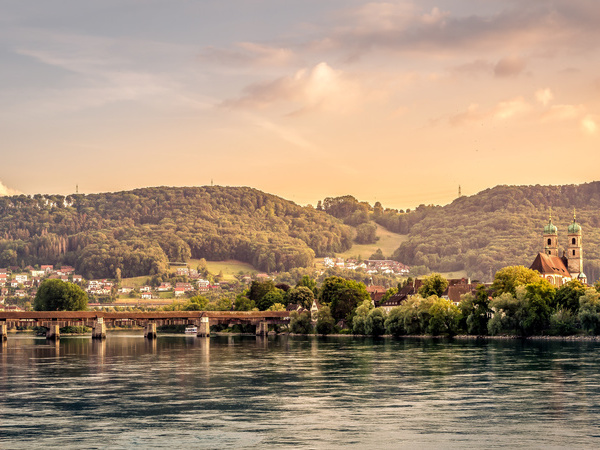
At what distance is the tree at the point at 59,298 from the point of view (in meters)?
194

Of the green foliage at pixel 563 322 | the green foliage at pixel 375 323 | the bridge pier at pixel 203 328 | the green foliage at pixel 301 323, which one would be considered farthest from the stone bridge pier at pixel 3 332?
the green foliage at pixel 563 322

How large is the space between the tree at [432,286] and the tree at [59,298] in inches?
3303

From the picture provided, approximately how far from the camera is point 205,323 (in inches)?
6339

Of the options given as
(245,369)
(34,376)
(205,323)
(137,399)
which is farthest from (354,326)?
(137,399)

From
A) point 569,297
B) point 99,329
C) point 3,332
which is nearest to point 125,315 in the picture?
point 99,329

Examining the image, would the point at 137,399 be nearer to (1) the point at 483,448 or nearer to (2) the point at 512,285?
(1) the point at 483,448

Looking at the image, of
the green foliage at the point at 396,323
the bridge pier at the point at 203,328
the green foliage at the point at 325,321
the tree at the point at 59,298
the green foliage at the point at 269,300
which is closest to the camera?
the green foliage at the point at 396,323

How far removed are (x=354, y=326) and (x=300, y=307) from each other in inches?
1487

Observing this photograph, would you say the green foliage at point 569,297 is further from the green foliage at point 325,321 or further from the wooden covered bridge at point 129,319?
the wooden covered bridge at point 129,319

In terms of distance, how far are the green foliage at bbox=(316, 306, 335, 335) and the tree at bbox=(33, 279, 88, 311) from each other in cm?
6821

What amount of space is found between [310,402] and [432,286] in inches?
3860

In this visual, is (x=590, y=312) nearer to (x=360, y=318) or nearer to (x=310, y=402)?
(x=360, y=318)

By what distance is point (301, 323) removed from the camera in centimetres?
15875

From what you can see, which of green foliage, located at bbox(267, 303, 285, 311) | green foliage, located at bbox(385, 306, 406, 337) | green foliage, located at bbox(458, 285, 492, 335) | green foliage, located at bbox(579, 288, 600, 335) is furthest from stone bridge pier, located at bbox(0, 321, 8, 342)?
green foliage, located at bbox(579, 288, 600, 335)
